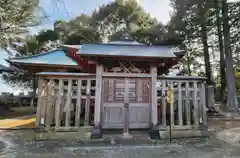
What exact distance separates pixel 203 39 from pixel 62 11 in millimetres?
11844

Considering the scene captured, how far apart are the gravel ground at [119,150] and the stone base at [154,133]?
0.50 m

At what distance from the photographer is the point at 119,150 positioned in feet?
14.8

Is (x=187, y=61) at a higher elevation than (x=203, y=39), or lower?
lower

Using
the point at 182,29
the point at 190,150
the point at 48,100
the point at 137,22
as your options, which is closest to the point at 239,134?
the point at 190,150

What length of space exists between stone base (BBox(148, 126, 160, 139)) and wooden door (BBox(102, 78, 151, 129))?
0.25 m

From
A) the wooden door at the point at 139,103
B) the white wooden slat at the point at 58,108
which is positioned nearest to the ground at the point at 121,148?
the white wooden slat at the point at 58,108

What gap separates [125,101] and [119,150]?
5.08 feet

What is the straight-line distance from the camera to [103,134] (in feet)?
18.2

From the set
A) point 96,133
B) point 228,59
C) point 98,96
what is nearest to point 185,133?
point 96,133

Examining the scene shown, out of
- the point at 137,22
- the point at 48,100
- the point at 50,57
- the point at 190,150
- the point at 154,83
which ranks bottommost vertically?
the point at 190,150

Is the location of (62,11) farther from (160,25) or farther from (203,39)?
(203,39)

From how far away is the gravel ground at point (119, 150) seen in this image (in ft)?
13.5

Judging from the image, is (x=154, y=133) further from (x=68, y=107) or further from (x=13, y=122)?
(x=13, y=122)

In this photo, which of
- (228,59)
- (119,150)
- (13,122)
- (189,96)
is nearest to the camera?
(119,150)
